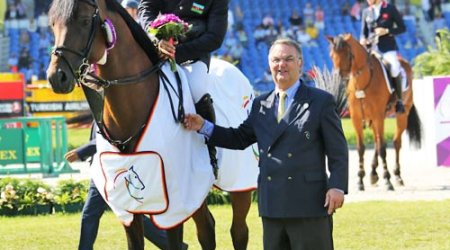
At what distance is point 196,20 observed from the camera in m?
6.55

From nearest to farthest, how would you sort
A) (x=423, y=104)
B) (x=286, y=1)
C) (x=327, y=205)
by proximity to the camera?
1. (x=327, y=205)
2. (x=423, y=104)
3. (x=286, y=1)

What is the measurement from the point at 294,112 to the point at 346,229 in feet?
15.2

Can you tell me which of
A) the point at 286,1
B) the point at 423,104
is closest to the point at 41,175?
the point at 423,104

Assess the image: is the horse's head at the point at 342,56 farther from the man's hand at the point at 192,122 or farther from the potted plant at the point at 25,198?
the man's hand at the point at 192,122

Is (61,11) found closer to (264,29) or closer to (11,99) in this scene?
(11,99)

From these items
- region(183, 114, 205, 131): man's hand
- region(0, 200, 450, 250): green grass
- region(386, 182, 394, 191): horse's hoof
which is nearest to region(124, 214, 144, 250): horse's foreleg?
region(183, 114, 205, 131): man's hand

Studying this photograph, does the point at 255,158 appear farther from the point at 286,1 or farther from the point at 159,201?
the point at 286,1

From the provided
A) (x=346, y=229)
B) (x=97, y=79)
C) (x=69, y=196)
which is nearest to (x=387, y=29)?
(x=346, y=229)

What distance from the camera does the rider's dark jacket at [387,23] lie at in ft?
47.4

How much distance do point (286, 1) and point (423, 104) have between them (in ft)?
70.0

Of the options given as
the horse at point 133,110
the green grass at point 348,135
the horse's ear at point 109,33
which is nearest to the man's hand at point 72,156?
the horse at point 133,110

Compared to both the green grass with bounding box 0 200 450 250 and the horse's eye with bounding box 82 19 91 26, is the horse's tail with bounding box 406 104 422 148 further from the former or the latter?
the horse's eye with bounding box 82 19 91 26

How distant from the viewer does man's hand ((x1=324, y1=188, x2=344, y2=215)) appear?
16.3 ft

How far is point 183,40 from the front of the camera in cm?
642
